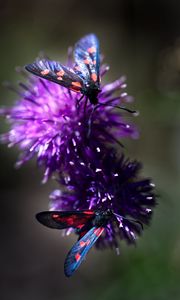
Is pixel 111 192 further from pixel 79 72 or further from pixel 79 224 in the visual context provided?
pixel 79 72

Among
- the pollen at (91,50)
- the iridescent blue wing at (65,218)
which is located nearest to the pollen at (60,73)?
the pollen at (91,50)

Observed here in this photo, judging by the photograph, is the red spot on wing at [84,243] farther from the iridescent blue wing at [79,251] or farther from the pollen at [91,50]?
the pollen at [91,50]

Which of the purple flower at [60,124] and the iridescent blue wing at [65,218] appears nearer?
the iridescent blue wing at [65,218]

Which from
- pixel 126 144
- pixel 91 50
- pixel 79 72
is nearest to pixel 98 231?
pixel 79 72

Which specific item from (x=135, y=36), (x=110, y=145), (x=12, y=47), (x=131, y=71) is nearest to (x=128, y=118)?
(x=131, y=71)

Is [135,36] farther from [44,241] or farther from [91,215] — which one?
[91,215]

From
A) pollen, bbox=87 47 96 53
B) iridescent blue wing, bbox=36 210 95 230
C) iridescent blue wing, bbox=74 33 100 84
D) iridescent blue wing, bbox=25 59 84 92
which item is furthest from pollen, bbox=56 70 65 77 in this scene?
iridescent blue wing, bbox=36 210 95 230
